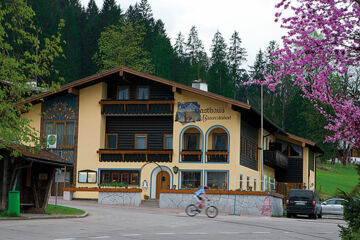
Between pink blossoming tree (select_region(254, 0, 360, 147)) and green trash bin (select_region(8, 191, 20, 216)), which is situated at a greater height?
pink blossoming tree (select_region(254, 0, 360, 147))

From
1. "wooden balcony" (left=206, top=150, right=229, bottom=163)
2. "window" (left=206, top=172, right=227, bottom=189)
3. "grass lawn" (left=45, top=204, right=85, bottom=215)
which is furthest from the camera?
"window" (left=206, top=172, right=227, bottom=189)

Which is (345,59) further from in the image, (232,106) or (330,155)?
(330,155)

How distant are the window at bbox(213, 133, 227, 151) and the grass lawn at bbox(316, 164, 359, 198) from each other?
23167 millimetres

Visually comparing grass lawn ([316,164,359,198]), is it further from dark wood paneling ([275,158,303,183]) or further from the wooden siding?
the wooden siding

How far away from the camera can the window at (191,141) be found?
42500 millimetres

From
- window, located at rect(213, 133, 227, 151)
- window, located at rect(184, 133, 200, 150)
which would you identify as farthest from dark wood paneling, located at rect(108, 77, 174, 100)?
window, located at rect(213, 133, 227, 151)

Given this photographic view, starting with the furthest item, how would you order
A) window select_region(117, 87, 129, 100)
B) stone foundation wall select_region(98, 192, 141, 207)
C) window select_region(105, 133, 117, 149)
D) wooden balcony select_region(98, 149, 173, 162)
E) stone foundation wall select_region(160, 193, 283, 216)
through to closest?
window select_region(105, 133, 117, 149) → window select_region(117, 87, 129, 100) → wooden balcony select_region(98, 149, 173, 162) → stone foundation wall select_region(98, 192, 141, 207) → stone foundation wall select_region(160, 193, 283, 216)

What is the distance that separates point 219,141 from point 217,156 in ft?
4.02

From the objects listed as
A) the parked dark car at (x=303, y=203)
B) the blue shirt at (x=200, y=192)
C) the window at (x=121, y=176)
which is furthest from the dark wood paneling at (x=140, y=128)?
the blue shirt at (x=200, y=192)

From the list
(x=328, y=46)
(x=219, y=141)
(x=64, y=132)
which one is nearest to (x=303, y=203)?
(x=219, y=141)

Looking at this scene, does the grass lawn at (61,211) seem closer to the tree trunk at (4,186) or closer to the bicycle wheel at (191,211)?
the tree trunk at (4,186)

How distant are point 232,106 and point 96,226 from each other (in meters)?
22.2

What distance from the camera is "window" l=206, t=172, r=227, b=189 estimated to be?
135ft

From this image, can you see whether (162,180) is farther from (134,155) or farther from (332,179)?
(332,179)
